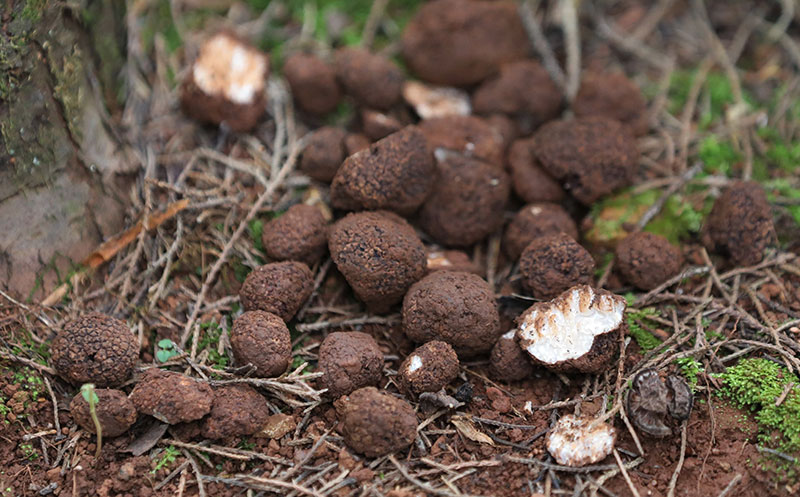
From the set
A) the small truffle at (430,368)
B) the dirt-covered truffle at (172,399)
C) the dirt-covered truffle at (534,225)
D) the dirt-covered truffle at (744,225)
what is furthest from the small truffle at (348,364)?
the dirt-covered truffle at (744,225)

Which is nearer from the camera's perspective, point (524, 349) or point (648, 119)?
point (524, 349)

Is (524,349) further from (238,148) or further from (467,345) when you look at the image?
(238,148)

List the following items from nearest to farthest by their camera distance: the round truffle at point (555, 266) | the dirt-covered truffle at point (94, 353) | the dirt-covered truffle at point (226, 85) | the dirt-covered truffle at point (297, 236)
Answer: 1. the dirt-covered truffle at point (94, 353)
2. the round truffle at point (555, 266)
3. the dirt-covered truffle at point (297, 236)
4. the dirt-covered truffle at point (226, 85)

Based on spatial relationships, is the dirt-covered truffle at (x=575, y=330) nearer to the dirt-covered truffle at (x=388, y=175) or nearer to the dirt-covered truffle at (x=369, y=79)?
the dirt-covered truffle at (x=388, y=175)

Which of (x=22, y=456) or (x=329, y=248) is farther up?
(x=329, y=248)

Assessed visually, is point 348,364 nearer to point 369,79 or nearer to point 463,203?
point 463,203

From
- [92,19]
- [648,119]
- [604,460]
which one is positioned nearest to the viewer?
[604,460]

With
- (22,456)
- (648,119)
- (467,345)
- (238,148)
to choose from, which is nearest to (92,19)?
(238,148)
